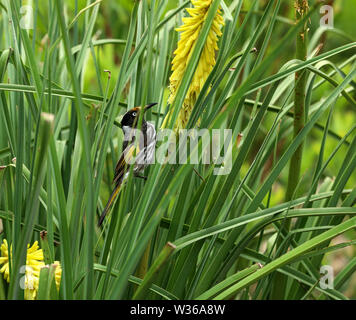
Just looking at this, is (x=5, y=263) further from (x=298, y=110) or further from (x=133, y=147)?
(x=298, y=110)

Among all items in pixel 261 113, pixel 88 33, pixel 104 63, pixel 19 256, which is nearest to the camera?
pixel 19 256

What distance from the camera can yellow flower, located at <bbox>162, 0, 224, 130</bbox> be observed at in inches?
51.0

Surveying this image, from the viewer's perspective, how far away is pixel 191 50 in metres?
1.29

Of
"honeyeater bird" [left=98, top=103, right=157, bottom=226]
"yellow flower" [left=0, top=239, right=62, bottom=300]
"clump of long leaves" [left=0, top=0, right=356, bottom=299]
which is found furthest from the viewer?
"honeyeater bird" [left=98, top=103, right=157, bottom=226]

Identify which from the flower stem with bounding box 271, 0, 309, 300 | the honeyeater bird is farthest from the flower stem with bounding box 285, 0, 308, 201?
the honeyeater bird

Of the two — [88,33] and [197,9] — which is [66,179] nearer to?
[88,33]

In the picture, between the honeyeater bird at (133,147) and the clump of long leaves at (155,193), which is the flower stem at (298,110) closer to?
the clump of long leaves at (155,193)

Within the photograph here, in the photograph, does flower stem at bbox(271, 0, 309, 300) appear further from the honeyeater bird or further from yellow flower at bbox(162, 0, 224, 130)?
the honeyeater bird

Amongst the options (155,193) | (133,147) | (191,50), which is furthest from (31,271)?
(191,50)

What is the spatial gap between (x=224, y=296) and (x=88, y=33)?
0.86 m

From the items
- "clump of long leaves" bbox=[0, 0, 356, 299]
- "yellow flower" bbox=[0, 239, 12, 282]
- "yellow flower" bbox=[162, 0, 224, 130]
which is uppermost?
"yellow flower" bbox=[162, 0, 224, 130]

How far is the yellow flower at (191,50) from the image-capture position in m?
1.29

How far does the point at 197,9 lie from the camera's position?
1.29 metres
